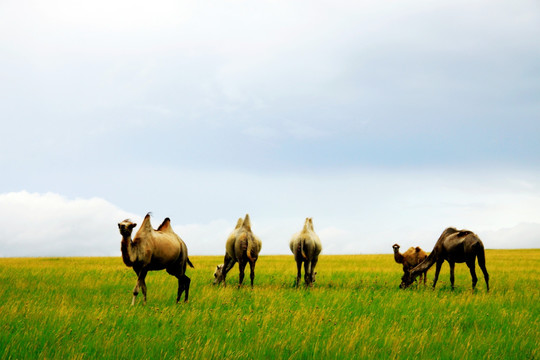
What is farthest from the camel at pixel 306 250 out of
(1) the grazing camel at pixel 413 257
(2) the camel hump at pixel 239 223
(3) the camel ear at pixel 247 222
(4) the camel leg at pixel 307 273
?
(1) the grazing camel at pixel 413 257

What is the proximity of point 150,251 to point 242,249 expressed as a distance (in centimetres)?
468

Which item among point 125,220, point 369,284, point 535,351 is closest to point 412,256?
point 369,284

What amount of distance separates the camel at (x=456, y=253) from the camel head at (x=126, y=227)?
10.5 m

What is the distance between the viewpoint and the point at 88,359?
6.18m

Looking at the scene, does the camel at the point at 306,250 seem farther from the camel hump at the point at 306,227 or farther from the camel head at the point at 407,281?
the camel head at the point at 407,281

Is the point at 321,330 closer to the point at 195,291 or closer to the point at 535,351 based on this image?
the point at 535,351

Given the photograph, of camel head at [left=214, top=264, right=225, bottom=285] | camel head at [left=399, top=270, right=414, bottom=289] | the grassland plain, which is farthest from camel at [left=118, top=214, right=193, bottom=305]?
camel head at [left=399, top=270, right=414, bottom=289]

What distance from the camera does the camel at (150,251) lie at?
10.4 metres

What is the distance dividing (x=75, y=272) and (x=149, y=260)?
10.5m

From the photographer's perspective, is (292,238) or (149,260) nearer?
(149,260)

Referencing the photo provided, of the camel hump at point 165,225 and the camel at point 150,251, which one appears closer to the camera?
the camel at point 150,251

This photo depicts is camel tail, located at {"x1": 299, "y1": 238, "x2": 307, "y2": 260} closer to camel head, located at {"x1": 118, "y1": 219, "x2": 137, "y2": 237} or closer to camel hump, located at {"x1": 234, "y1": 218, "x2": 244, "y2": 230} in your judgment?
camel hump, located at {"x1": 234, "y1": 218, "x2": 244, "y2": 230}

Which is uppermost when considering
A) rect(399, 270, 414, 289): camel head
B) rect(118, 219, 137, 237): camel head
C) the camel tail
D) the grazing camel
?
rect(118, 219, 137, 237): camel head

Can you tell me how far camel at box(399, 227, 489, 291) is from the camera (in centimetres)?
1614
